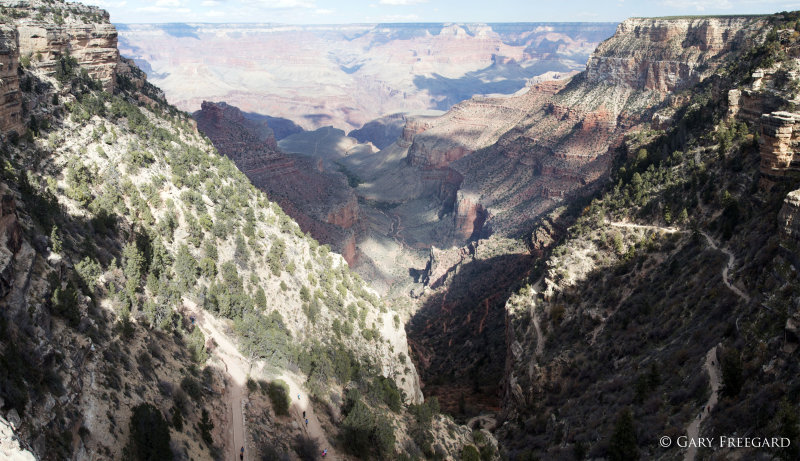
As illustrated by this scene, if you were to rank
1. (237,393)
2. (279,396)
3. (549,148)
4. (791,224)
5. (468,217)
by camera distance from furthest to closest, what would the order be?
(468,217)
(549,148)
(279,396)
(237,393)
(791,224)

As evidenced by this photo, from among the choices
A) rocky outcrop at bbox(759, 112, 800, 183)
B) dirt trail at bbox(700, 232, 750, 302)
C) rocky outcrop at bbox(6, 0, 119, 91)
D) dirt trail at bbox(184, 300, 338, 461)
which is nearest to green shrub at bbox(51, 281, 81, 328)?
dirt trail at bbox(184, 300, 338, 461)

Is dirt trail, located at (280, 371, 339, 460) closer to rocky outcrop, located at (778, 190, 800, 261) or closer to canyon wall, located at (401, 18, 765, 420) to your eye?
canyon wall, located at (401, 18, 765, 420)

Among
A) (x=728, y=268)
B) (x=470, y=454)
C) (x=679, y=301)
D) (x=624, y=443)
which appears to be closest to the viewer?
(x=624, y=443)

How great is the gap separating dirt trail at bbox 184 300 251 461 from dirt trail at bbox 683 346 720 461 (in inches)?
793

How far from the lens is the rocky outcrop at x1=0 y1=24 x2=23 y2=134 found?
1200 inches

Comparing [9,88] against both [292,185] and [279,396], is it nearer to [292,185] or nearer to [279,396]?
[279,396]

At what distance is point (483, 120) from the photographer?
16050 cm

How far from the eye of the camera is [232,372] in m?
31.1

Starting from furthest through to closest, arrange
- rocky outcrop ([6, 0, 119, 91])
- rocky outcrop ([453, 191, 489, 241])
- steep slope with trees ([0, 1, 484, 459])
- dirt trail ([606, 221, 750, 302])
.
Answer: rocky outcrop ([453, 191, 489, 241]) < rocky outcrop ([6, 0, 119, 91]) < dirt trail ([606, 221, 750, 302]) < steep slope with trees ([0, 1, 484, 459])

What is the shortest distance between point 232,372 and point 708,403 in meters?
25.2

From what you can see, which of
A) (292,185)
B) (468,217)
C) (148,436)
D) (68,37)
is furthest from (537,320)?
(468,217)

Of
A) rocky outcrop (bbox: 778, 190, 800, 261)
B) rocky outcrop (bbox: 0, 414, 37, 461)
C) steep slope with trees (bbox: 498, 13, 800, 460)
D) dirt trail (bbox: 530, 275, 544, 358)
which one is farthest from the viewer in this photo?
dirt trail (bbox: 530, 275, 544, 358)

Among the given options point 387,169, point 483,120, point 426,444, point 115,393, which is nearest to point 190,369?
point 115,393

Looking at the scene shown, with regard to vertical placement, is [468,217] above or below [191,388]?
below
